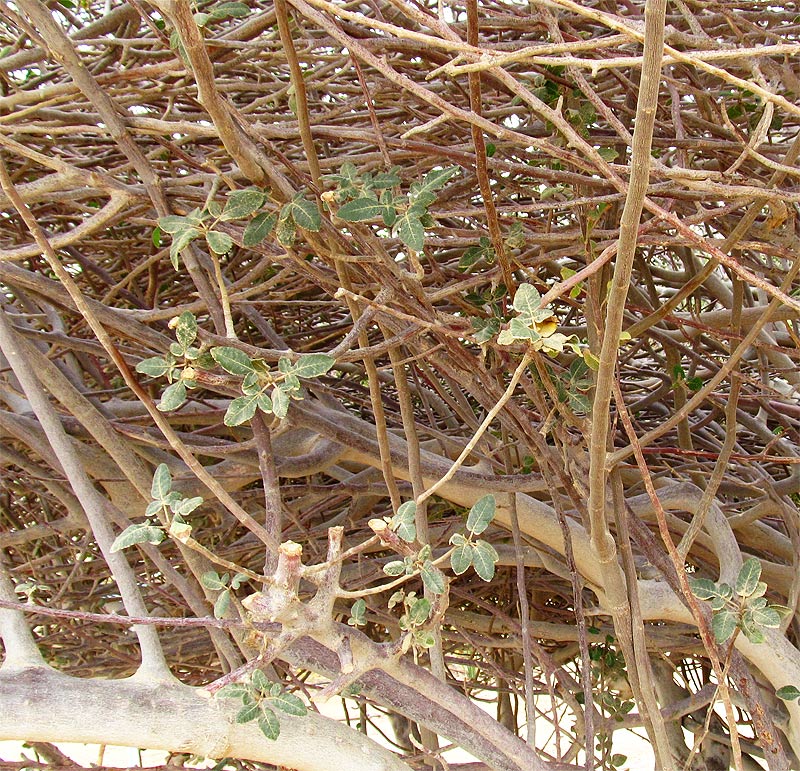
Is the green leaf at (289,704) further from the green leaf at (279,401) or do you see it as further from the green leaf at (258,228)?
the green leaf at (258,228)

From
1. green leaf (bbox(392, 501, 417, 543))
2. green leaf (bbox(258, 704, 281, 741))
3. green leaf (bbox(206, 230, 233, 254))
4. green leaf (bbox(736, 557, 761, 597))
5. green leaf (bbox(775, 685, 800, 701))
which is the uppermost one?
green leaf (bbox(206, 230, 233, 254))

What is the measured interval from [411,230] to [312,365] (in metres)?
0.22

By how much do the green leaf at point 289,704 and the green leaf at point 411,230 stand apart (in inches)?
23.7

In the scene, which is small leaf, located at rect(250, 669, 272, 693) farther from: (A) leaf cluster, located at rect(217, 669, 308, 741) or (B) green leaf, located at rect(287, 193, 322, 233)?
(B) green leaf, located at rect(287, 193, 322, 233)

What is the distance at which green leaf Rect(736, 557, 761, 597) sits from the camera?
1192 millimetres

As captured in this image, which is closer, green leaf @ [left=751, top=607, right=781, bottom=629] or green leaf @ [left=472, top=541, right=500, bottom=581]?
green leaf @ [left=472, top=541, right=500, bottom=581]

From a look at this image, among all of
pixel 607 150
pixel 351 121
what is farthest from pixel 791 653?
pixel 351 121

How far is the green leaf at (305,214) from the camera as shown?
1.10 m

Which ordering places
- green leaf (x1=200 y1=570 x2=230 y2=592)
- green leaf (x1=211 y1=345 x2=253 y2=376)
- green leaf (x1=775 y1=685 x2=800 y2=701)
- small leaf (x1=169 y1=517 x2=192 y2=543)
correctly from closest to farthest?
small leaf (x1=169 y1=517 x2=192 y2=543)
green leaf (x1=211 y1=345 x2=253 y2=376)
green leaf (x1=200 y1=570 x2=230 y2=592)
green leaf (x1=775 y1=685 x2=800 y2=701)

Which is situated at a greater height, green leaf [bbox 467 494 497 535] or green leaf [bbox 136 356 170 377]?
green leaf [bbox 136 356 170 377]

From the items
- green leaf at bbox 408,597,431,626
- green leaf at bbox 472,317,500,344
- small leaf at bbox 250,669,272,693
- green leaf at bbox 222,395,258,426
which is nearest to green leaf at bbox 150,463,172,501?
green leaf at bbox 222,395,258,426

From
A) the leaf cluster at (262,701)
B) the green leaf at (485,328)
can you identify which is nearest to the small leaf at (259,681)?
the leaf cluster at (262,701)

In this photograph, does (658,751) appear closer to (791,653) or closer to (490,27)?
(791,653)

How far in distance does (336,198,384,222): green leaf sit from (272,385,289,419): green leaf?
0.80 ft
